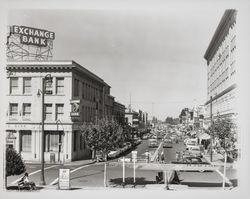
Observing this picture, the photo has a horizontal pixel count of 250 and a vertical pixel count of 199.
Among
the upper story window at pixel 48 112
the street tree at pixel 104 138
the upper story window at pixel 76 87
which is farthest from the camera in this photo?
the upper story window at pixel 76 87

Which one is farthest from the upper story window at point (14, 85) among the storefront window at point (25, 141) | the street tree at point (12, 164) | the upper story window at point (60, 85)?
the street tree at point (12, 164)

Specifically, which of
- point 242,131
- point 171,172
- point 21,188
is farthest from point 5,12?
point 242,131

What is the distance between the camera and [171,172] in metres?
20.9

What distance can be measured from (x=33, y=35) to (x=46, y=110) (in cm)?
797

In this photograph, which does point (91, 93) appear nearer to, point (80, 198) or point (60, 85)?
point (60, 85)

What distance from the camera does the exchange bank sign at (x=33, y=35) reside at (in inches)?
1015

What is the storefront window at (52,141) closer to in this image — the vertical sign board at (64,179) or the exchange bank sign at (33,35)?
the exchange bank sign at (33,35)

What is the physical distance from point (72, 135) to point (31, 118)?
4.15m

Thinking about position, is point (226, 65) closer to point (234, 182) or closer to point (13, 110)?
point (234, 182)

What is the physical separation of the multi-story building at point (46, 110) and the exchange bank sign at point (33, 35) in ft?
7.00

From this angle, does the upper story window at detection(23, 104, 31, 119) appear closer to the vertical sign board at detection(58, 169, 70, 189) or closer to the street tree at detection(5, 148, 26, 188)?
the street tree at detection(5, 148, 26, 188)

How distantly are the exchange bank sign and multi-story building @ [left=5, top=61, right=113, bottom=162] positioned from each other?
2133mm

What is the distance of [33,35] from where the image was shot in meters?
27.8

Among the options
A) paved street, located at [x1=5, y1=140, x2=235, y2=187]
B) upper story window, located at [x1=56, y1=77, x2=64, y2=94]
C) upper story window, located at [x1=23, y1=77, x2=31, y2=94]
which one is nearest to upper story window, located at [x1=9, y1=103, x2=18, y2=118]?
upper story window, located at [x1=23, y1=77, x2=31, y2=94]
